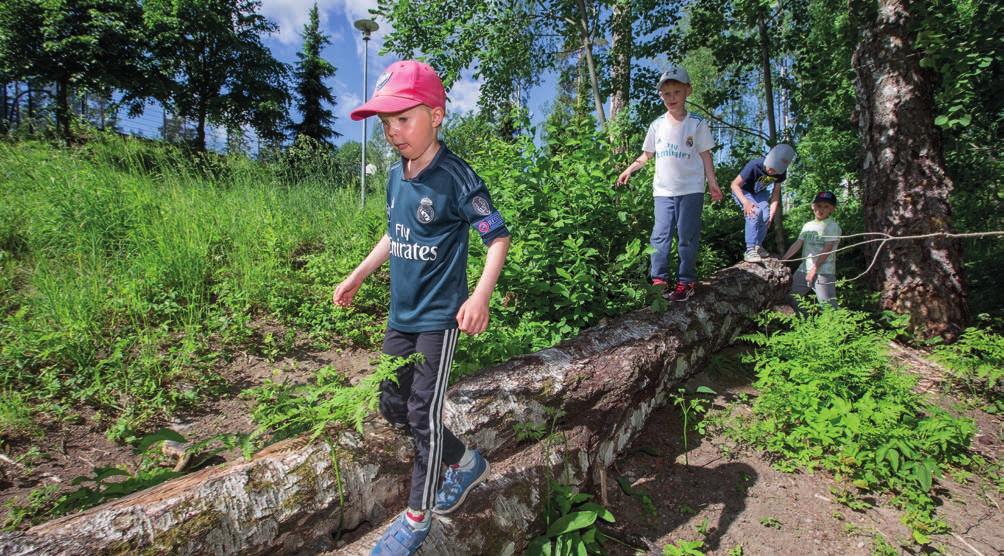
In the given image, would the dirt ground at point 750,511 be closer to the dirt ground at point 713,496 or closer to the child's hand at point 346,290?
the dirt ground at point 713,496

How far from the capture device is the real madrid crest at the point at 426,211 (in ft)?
6.08

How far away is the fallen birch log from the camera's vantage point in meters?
1.53

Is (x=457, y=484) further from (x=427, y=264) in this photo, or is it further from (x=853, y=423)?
(x=853, y=423)

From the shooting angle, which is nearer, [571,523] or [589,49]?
[571,523]

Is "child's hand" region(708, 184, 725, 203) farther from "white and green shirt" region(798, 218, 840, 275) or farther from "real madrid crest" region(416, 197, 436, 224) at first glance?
"real madrid crest" region(416, 197, 436, 224)

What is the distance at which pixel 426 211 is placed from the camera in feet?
6.11

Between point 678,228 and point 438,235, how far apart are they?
8.03 ft

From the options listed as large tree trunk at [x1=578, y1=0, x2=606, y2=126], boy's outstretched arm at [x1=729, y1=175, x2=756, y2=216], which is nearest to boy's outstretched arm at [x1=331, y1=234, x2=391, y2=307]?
boy's outstretched arm at [x1=729, y1=175, x2=756, y2=216]

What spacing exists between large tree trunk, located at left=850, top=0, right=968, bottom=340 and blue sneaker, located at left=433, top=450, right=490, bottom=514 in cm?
493

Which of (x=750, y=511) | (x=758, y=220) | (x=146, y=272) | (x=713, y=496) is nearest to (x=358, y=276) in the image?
(x=713, y=496)

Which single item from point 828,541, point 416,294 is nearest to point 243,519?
point 416,294

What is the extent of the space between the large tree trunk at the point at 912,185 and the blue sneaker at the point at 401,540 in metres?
5.32

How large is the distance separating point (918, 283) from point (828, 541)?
3651mm

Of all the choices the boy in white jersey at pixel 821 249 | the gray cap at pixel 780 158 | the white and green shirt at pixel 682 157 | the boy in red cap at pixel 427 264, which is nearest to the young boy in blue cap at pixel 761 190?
the gray cap at pixel 780 158
